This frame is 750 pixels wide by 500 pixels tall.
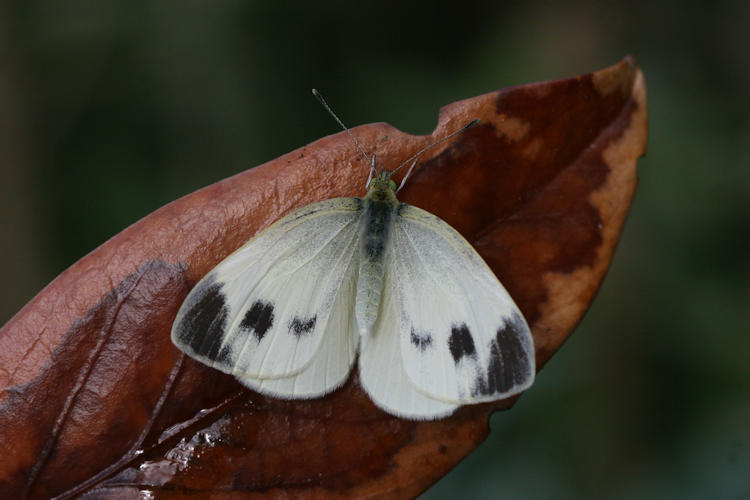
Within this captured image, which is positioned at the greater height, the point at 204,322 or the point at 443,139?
the point at 443,139

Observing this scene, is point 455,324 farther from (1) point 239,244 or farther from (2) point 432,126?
(2) point 432,126

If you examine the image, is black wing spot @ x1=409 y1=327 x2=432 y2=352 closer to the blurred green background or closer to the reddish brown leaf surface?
the reddish brown leaf surface

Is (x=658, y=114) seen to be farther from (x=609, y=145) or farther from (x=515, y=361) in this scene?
(x=515, y=361)

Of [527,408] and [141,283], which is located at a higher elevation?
[141,283]

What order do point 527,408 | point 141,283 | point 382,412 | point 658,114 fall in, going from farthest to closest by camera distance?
point 658,114
point 527,408
point 382,412
point 141,283

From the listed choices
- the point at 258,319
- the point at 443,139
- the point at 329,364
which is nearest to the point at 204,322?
the point at 258,319

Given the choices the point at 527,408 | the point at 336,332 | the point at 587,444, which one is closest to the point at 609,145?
the point at 336,332
